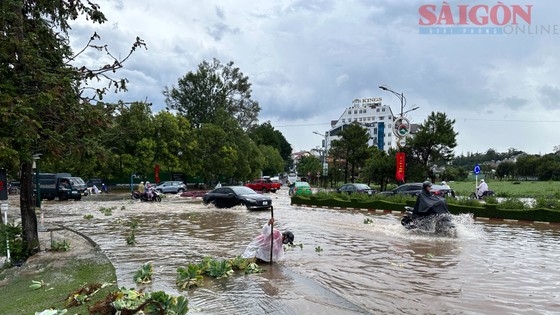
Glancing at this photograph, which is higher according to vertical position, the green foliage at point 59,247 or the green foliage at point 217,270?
the green foliage at point 217,270

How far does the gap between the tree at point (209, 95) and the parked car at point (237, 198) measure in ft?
134

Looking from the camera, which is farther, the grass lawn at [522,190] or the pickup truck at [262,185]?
the pickup truck at [262,185]

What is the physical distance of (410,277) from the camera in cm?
820

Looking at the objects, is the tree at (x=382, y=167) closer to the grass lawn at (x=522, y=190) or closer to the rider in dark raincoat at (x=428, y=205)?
the grass lawn at (x=522, y=190)

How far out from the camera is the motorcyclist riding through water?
43.7ft

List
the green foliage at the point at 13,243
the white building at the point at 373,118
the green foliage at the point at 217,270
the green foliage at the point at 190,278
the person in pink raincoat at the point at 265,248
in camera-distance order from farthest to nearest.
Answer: the white building at the point at 373,118 < the green foliage at the point at 13,243 < the person in pink raincoat at the point at 265,248 < the green foliage at the point at 217,270 < the green foliage at the point at 190,278

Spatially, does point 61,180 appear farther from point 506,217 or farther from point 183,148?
point 506,217

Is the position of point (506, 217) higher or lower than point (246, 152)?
lower

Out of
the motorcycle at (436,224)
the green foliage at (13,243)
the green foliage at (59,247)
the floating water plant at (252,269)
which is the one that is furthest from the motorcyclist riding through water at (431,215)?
the green foliage at (13,243)

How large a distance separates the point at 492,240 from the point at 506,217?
21.3 ft

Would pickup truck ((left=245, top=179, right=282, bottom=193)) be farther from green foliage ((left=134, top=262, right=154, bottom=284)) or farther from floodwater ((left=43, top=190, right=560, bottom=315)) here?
green foliage ((left=134, top=262, right=154, bottom=284))

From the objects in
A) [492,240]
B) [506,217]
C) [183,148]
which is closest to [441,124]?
[506,217]

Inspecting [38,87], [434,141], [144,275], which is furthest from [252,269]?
[434,141]

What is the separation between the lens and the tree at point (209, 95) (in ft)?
216
